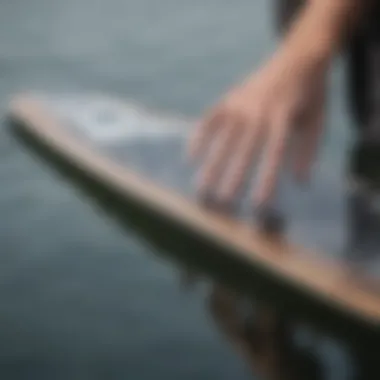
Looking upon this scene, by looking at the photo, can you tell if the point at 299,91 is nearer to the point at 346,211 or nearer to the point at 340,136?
the point at 346,211

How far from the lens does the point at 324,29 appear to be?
81 centimetres

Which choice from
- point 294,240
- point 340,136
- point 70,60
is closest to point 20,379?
point 294,240

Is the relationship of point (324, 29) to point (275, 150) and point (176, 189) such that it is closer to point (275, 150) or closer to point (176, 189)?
point (275, 150)

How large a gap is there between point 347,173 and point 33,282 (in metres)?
0.35

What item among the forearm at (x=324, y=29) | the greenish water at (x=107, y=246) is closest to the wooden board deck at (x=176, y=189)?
the greenish water at (x=107, y=246)

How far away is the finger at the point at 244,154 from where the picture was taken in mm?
839

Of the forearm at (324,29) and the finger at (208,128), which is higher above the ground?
the forearm at (324,29)

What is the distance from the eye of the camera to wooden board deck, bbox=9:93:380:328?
2.70ft

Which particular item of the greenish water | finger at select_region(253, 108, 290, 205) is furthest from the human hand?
the greenish water

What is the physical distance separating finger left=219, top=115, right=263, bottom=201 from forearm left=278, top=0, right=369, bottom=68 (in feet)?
0.21

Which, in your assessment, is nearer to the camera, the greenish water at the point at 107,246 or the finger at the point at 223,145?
the greenish water at the point at 107,246

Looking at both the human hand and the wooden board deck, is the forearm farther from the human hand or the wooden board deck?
the wooden board deck

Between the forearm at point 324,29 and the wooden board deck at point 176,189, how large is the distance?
0.16m

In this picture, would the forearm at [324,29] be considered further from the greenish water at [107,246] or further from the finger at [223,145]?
the greenish water at [107,246]
